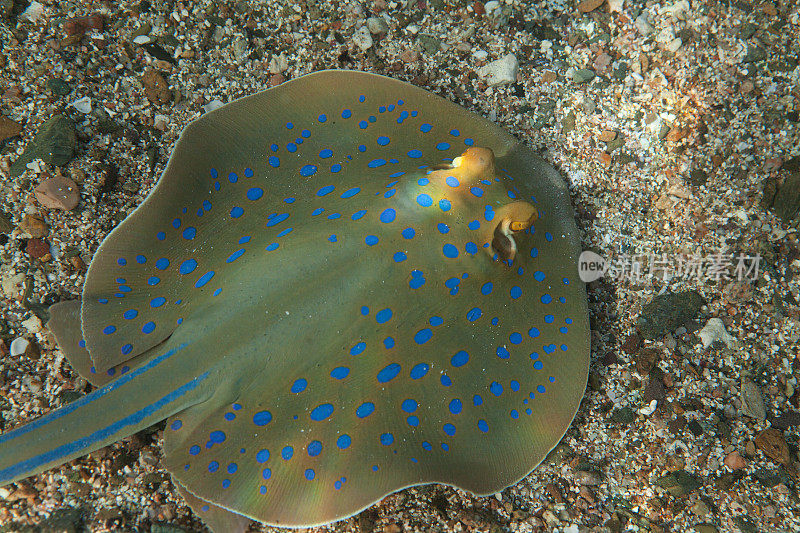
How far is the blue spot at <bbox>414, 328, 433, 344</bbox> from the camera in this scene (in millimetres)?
2988

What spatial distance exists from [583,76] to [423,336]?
329 cm

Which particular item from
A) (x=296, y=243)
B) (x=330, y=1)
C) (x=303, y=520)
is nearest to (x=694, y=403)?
(x=303, y=520)

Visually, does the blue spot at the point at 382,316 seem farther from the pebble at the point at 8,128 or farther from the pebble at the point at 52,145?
the pebble at the point at 8,128

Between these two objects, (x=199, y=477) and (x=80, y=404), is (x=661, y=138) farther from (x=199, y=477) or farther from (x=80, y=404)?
(x=80, y=404)

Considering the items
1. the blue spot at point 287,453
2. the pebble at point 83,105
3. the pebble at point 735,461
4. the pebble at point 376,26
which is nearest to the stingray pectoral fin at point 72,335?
the blue spot at point 287,453

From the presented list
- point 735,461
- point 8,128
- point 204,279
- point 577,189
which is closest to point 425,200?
point 204,279

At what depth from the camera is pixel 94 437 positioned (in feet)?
9.11

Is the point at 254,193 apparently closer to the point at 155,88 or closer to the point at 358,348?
the point at 358,348

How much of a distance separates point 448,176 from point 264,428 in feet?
6.50

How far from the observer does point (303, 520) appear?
9.15 feet

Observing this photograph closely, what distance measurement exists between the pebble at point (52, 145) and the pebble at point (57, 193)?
162mm

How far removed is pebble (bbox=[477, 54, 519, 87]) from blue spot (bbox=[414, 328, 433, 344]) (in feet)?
9.33

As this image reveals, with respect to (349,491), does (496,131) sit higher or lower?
higher

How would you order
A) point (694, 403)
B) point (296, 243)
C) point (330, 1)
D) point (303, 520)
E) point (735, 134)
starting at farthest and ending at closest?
point (330, 1)
point (735, 134)
point (694, 403)
point (296, 243)
point (303, 520)
